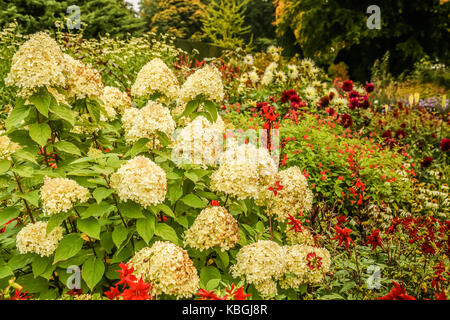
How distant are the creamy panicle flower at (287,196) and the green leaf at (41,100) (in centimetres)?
125

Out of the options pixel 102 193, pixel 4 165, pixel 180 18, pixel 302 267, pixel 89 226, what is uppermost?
pixel 180 18

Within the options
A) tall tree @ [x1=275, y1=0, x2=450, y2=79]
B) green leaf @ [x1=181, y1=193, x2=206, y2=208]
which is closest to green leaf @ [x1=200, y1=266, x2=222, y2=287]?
green leaf @ [x1=181, y1=193, x2=206, y2=208]

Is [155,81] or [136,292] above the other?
[155,81]

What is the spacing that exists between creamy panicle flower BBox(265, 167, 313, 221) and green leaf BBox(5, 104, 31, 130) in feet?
4.43

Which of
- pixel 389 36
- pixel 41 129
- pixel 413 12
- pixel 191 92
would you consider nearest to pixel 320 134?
pixel 191 92

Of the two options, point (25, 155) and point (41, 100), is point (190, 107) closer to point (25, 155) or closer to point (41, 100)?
point (41, 100)

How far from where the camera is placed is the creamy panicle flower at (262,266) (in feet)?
5.39

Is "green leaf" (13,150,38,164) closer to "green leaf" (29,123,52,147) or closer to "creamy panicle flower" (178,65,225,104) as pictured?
"green leaf" (29,123,52,147)

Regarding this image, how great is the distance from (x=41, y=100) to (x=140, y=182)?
683 millimetres

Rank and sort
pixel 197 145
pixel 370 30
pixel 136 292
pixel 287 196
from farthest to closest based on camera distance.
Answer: pixel 370 30, pixel 287 196, pixel 197 145, pixel 136 292

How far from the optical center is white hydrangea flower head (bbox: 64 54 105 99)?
1.91 metres

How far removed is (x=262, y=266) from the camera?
1.64 meters

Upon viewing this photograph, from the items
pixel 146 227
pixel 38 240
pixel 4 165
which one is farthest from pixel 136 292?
pixel 4 165

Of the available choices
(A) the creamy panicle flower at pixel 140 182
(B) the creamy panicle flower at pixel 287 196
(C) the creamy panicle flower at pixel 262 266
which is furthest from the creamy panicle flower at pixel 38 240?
(B) the creamy panicle flower at pixel 287 196
